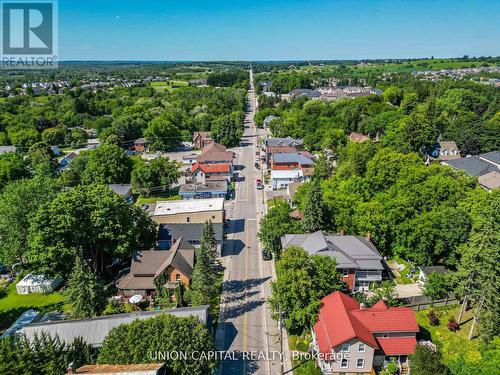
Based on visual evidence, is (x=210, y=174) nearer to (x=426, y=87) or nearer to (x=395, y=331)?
(x=395, y=331)

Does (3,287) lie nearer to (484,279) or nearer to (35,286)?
(35,286)

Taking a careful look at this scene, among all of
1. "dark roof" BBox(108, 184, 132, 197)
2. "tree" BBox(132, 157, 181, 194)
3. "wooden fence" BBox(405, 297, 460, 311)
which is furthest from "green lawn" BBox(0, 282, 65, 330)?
"wooden fence" BBox(405, 297, 460, 311)

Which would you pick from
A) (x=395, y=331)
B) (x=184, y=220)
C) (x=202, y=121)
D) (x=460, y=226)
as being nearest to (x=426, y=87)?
(x=202, y=121)

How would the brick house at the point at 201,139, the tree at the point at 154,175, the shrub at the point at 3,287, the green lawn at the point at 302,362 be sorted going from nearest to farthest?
the green lawn at the point at 302,362
the shrub at the point at 3,287
the tree at the point at 154,175
the brick house at the point at 201,139

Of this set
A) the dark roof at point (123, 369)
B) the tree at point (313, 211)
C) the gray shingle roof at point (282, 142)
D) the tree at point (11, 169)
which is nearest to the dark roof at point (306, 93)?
the gray shingle roof at point (282, 142)

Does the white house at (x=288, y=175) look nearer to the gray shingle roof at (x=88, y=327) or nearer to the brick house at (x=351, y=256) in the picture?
the brick house at (x=351, y=256)
